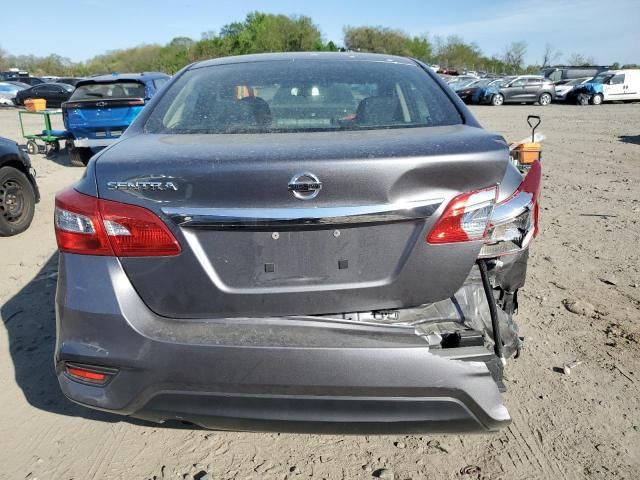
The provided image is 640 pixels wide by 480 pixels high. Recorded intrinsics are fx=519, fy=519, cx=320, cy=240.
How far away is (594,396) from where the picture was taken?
2.76 m

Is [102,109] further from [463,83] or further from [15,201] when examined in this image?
[463,83]

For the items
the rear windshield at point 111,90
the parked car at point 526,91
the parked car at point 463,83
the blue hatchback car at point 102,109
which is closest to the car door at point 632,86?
the parked car at point 526,91

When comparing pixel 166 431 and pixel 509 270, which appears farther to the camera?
pixel 166 431

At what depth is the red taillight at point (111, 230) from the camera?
182cm

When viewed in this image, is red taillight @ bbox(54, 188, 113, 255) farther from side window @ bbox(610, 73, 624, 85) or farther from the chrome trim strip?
side window @ bbox(610, 73, 624, 85)

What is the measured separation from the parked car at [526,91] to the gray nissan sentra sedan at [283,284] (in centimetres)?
3223

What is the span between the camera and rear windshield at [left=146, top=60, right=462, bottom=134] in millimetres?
2361

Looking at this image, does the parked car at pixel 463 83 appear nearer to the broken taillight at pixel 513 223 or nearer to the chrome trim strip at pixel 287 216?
the broken taillight at pixel 513 223

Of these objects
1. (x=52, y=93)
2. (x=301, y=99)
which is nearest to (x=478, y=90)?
(x=52, y=93)

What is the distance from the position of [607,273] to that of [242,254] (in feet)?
12.3

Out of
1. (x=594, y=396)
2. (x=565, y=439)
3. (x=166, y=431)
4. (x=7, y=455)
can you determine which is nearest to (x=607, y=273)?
(x=594, y=396)

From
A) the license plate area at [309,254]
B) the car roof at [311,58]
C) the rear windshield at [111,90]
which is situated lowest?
the license plate area at [309,254]

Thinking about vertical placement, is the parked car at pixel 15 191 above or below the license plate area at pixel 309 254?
below

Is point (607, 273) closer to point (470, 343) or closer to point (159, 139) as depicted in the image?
point (470, 343)
